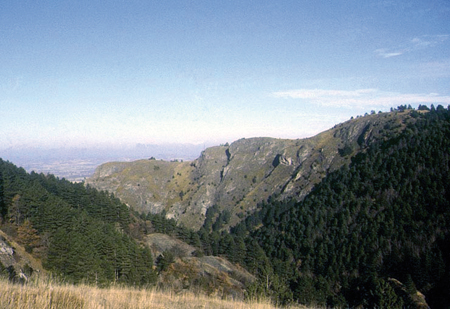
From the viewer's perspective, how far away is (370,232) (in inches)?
3743

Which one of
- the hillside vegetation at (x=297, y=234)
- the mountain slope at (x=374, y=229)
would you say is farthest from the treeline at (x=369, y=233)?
the hillside vegetation at (x=297, y=234)

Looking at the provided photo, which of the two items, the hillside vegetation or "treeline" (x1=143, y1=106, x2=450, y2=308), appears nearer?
the hillside vegetation

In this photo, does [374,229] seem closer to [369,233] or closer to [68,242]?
[369,233]

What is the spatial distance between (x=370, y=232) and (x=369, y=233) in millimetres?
530

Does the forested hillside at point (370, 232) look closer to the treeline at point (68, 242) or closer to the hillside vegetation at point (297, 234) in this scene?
the hillside vegetation at point (297, 234)

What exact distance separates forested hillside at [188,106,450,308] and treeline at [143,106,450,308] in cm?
30

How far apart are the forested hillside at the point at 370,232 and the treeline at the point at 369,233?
296 mm

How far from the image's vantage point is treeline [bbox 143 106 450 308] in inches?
2771

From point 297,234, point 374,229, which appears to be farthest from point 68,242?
point 297,234

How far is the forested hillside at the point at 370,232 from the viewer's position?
70312 millimetres

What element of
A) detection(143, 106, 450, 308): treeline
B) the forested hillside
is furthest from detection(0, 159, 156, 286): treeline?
detection(143, 106, 450, 308): treeline

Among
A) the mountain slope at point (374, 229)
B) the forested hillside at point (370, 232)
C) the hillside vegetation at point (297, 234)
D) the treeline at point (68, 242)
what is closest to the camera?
the treeline at point (68, 242)

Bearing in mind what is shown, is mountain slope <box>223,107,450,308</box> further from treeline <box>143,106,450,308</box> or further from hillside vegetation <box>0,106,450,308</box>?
hillside vegetation <box>0,106,450,308</box>

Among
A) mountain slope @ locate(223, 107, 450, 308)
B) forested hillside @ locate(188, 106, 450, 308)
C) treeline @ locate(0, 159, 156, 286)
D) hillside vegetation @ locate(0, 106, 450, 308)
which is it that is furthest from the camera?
forested hillside @ locate(188, 106, 450, 308)
